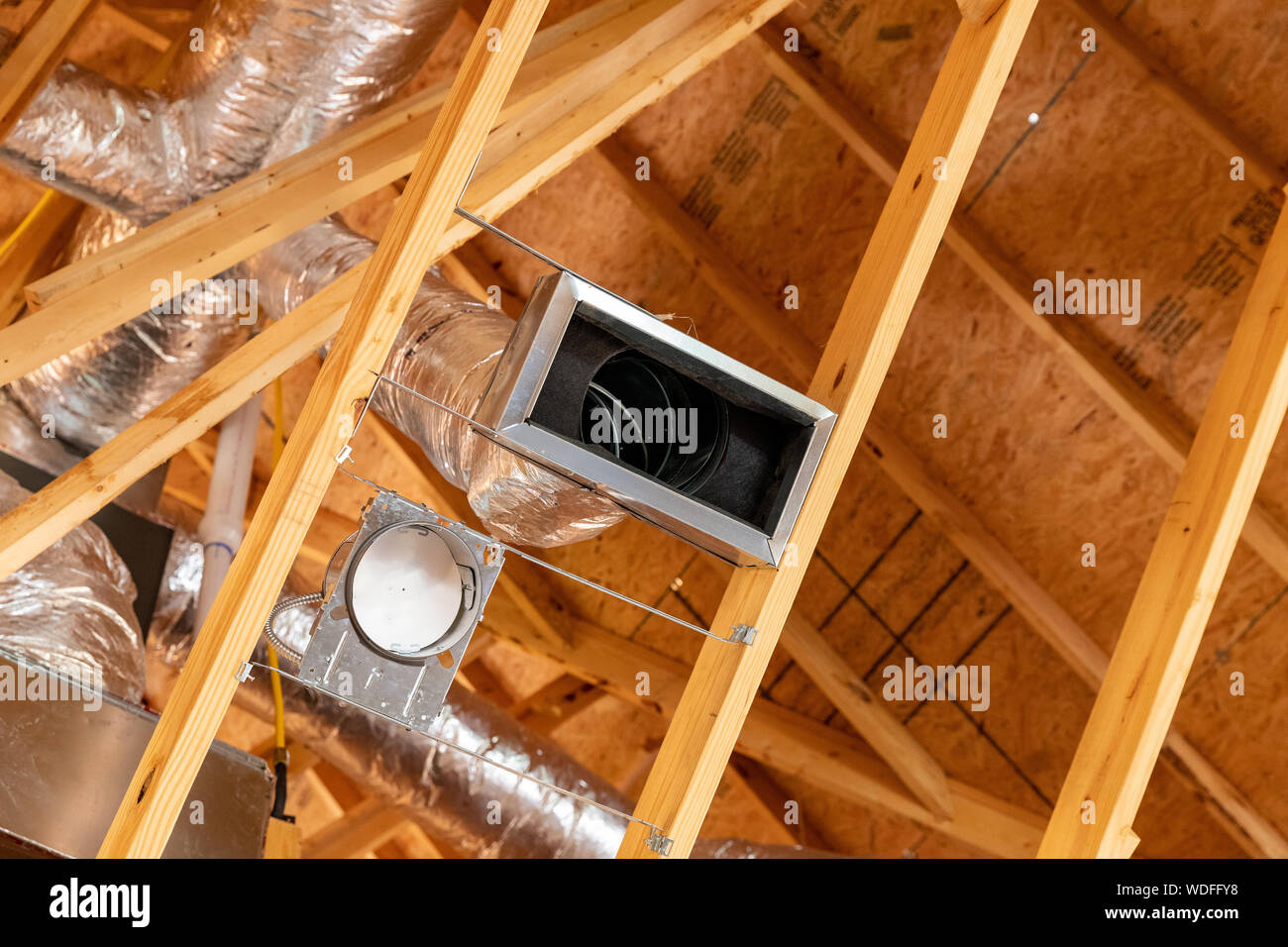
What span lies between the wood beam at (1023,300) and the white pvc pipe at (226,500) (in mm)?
1715

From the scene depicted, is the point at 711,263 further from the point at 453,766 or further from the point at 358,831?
the point at 358,831

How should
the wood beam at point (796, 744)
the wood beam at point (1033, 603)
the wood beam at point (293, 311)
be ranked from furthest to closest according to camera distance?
the wood beam at point (796, 744) < the wood beam at point (1033, 603) < the wood beam at point (293, 311)

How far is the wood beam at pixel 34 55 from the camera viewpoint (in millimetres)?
2199

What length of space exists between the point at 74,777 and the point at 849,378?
153cm

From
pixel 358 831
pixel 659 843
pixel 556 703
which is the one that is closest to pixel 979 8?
pixel 659 843

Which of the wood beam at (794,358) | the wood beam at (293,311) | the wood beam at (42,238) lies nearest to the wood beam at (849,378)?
the wood beam at (293,311)

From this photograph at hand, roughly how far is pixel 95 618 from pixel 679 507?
5.52 ft

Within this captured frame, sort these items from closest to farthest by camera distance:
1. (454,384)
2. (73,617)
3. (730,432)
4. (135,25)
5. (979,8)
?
(730,432) < (979,8) < (454,384) < (73,617) < (135,25)

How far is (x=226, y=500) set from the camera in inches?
121

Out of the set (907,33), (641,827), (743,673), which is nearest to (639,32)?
(907,33)

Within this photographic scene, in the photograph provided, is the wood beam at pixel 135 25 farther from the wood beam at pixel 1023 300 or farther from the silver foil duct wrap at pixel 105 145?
the wood beam at pixel 1023 300
